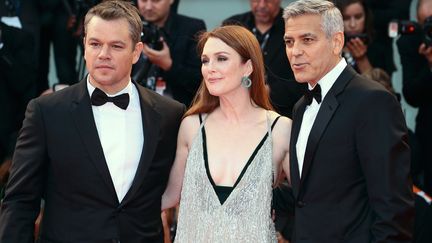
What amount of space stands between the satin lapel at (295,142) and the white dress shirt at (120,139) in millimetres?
719

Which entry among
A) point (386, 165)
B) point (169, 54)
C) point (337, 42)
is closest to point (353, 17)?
point (169, 54)

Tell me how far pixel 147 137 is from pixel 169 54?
1.92 m

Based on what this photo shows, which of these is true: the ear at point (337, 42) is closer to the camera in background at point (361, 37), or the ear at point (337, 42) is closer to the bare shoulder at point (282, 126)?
the bare shoulder at point (282, 126)

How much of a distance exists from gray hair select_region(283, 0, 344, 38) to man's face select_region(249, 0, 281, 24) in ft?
7.12

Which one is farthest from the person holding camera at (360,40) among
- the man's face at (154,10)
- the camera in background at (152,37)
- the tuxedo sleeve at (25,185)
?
the tuxedo sleeve at (25,185)

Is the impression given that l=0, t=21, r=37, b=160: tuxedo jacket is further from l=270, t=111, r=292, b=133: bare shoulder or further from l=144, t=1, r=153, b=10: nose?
l=270, t=111, r=292, b=133: bare shoulder

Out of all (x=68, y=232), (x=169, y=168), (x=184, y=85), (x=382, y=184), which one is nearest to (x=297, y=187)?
(x=382, y=184)

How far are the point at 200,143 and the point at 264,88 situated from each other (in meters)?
0.44

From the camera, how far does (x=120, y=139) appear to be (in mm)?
4195

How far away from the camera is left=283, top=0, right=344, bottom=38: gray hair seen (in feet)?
13.3

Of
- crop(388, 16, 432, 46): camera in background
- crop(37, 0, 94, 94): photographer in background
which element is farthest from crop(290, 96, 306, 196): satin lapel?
crop(37, 0, 94, 94): photographer in background

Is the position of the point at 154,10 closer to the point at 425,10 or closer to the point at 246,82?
the point at 425,10

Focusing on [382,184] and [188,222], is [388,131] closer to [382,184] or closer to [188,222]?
[382,184]

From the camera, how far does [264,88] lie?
14.9ft
